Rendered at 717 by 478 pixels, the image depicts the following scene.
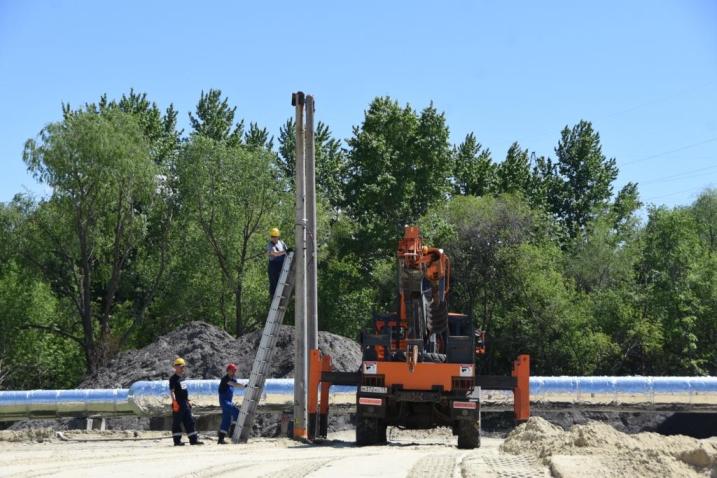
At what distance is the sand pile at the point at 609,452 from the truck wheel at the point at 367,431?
2752 millimetres

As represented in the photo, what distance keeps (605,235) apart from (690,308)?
9121mm

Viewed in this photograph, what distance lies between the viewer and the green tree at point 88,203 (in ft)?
140

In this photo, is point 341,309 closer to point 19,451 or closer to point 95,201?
point 95,201

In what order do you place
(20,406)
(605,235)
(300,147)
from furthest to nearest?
(605,235) < (20,406) < (300,147)

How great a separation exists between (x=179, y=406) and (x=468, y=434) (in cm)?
533

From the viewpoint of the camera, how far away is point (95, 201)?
43.5 m

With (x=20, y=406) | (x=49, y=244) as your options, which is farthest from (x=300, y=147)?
(x=49, y=244)

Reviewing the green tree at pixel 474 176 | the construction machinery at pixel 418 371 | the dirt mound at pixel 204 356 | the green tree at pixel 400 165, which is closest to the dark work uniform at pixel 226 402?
the construction machinery at pixel 418 371

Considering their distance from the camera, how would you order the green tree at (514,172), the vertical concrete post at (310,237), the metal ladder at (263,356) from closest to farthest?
the metal ladder at (263,356)
the vertical concrete post at (310,237)
the green tree at (514,172)

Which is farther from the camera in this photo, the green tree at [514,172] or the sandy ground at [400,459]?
the green tree at [514,172]

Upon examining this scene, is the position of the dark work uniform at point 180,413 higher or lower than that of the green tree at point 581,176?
lower

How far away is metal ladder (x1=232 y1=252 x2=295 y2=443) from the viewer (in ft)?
63.4

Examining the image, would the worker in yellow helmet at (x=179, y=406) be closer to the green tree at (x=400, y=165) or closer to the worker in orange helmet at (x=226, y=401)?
the worker in orange helmet at (x=226, y=401)

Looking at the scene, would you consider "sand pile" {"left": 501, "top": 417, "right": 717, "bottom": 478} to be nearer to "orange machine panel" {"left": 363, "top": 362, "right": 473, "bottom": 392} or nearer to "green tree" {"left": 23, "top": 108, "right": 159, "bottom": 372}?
"orange machine panel" {"left": 363, "top": 362, "right": 473, "bottom": 392}
